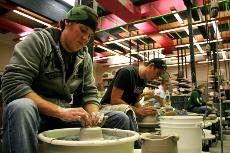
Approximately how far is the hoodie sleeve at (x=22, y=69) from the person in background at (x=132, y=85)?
127cm

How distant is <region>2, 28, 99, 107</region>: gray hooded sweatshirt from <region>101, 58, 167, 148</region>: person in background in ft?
2.56

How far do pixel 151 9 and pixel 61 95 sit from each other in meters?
5.66

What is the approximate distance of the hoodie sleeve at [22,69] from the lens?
1273mm

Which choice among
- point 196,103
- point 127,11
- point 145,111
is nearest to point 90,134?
point 145,111

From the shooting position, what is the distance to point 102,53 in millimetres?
12273

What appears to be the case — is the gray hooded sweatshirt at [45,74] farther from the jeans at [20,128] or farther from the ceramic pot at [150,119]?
the ceramic pot at [150,119]

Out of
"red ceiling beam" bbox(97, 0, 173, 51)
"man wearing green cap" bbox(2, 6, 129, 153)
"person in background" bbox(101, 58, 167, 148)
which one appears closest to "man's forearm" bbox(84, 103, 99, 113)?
"man wearing green cap" bbox(2, 6, 129, 153)

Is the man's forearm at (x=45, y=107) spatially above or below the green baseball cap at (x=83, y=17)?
below

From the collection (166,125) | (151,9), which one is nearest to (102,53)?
(151,9)

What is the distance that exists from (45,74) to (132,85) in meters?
1.35

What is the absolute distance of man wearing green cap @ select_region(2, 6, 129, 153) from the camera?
1.09m

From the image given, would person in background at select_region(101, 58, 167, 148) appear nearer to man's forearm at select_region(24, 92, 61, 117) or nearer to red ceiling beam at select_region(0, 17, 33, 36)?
man's forearm at select_region(24, 92, 61, 117)

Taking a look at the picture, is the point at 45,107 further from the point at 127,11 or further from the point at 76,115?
the point at 127,11

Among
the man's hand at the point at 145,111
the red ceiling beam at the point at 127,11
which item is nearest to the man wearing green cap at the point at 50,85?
the man's hand at the point at 145,111
